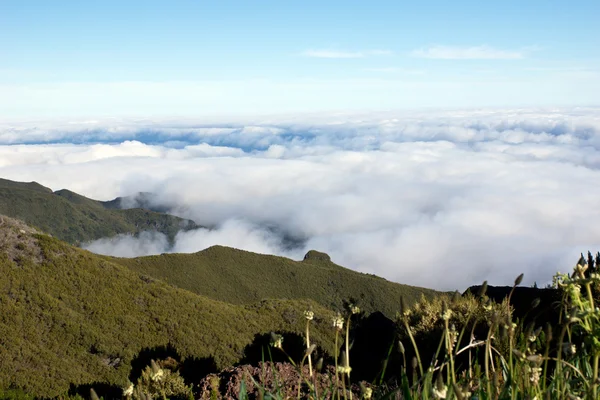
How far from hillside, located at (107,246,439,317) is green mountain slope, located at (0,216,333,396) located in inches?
1226

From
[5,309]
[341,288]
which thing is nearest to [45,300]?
[5,309]

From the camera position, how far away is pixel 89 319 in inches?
1505

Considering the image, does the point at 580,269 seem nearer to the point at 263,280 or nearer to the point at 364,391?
the point at 364,391

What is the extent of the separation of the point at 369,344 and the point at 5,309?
101ft

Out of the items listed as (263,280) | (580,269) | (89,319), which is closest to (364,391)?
(580,269)

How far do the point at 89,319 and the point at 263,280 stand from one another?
5777cm

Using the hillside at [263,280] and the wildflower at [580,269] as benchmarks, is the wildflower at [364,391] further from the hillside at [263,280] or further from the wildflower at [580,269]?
the hillside at [263,280]

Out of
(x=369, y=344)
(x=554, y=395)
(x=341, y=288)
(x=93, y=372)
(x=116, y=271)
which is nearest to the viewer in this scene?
(x=554, y=395)

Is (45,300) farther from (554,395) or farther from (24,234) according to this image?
(554,395)

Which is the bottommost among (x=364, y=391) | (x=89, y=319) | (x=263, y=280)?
(x=263, y=280)

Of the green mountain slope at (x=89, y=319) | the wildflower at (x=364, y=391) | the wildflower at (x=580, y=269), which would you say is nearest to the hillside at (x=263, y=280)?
the green mountain slope at (x=89, y=319)

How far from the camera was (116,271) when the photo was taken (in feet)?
157

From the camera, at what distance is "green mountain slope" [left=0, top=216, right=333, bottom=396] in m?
30.1

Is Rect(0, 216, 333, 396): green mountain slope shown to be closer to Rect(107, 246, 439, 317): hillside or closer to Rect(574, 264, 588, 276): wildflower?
Rect(574, 264, 588, 276): wildflower
